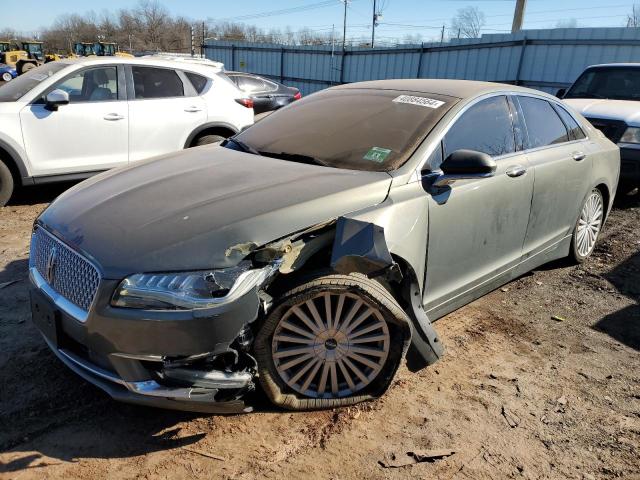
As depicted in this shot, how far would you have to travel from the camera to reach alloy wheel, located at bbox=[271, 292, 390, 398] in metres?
2.55

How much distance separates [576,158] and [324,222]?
2.74m

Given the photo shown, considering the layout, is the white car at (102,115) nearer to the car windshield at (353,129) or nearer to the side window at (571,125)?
the car windshield at (353,129)

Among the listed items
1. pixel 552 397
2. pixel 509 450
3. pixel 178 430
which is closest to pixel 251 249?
pixel 178 430

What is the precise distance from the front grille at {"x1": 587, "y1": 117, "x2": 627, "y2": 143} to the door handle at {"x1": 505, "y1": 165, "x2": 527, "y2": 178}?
13.5 feet

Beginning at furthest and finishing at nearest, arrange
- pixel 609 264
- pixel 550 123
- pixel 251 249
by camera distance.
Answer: pixel 609 264 < pixel 550 123 < pixel 251 249

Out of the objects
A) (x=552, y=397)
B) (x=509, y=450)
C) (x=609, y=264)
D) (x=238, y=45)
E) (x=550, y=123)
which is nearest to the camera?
(x=509, y=450)

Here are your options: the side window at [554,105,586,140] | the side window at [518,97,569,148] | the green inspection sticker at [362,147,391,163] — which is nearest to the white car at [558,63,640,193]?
the side window at [554,105,586,140]

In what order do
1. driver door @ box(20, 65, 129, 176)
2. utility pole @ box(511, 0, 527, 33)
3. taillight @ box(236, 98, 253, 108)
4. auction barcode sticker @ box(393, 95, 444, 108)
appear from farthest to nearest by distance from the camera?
utility pole @ box(511, 0, 527, 33) < taillight @ box(236, 98, 253, 108) < driver door @ box(20, 65, 129, 176) < auction barcode sticker @ box(393, 95, 444, 108)

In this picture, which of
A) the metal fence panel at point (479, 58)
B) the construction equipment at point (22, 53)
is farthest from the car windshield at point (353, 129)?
the construction equipment at point (22, 53)

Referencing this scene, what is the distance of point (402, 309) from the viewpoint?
9.18 feet

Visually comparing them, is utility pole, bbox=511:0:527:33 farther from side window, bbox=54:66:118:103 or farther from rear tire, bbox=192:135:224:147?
side window, bbox=54:66:118:103

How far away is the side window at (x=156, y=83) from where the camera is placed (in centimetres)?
663

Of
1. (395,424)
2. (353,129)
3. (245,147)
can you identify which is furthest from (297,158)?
(395,424)

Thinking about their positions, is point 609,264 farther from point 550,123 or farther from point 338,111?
point 338,111
